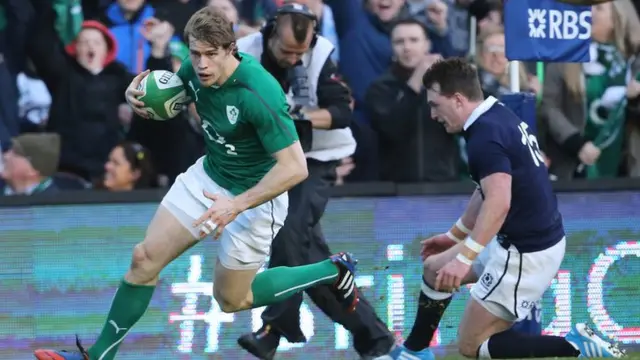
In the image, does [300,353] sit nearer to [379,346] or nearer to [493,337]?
[379,346]

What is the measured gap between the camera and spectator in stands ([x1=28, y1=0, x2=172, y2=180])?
391 inches

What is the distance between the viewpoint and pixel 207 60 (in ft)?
23.3

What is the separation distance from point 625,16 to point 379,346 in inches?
133

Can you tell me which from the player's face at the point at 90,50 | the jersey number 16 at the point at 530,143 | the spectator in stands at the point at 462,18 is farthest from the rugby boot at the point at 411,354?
the player's face at the point at 90,50

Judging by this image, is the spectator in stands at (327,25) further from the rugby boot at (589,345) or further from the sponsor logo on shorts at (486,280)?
the rugby boot at (589,345)

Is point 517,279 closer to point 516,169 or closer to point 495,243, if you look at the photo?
point 495,243

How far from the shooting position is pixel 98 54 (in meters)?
10.1

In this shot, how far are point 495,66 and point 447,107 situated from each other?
2.74m

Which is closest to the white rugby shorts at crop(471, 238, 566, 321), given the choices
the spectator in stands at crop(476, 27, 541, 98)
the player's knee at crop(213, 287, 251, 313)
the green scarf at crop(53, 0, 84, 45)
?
the player's knee at crop(213, 287, 251, 313)

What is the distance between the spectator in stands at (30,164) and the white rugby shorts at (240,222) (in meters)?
2.23

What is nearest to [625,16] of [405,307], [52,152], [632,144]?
[632,144]

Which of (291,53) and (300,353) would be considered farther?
(300,353)

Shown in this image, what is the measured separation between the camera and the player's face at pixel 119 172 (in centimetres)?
977

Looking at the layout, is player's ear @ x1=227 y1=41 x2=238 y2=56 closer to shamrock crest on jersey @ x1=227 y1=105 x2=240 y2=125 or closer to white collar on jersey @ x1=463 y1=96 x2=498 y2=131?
shamrock crest on jersey @ x1=227 y1=105 x2=240 y2=125
